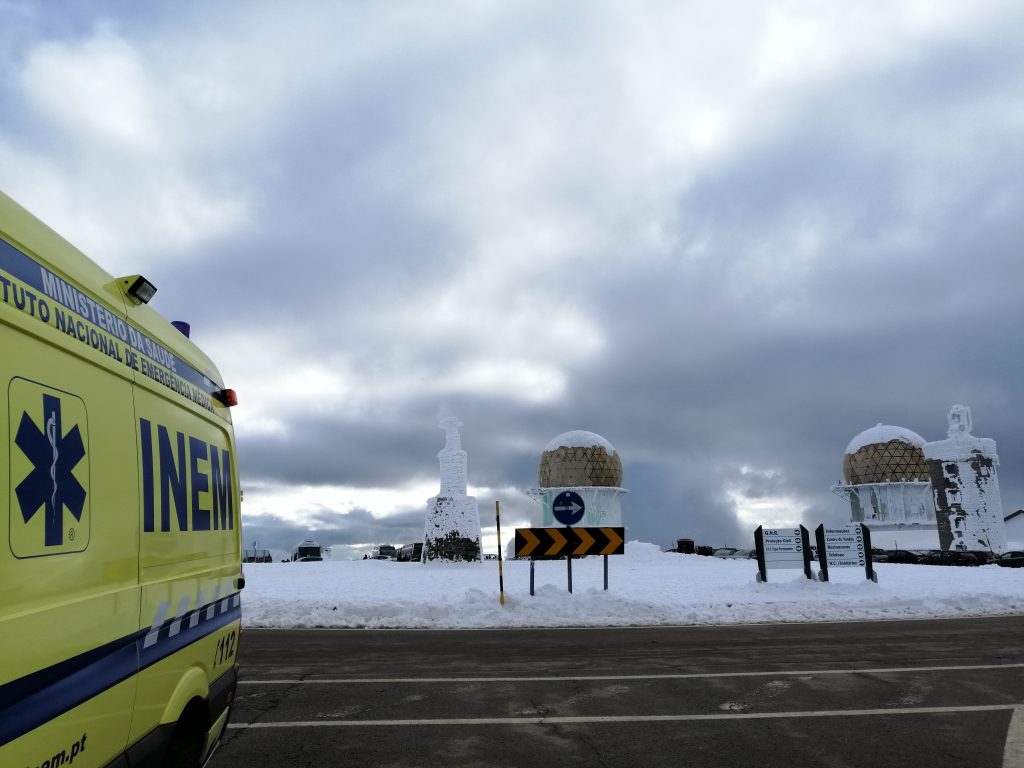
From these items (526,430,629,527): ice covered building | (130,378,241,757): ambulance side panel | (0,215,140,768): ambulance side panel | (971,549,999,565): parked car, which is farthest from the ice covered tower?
(0,215,140,768): ambulance side panel

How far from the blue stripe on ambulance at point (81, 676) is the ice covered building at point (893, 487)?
2089 inches

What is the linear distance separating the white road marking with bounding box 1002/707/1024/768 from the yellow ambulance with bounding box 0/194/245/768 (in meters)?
5.21

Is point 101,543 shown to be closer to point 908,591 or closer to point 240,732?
point 240,732

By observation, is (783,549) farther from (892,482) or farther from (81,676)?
(892,482)

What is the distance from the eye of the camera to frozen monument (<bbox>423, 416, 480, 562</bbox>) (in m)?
33.4

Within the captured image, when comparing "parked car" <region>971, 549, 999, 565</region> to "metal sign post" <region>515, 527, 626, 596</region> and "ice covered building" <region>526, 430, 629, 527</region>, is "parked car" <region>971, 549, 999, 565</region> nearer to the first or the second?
"ice covered building" <region>526, 430, 629, 527</region>

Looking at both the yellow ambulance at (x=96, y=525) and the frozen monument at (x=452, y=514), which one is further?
the frozen monument at (x=452, y=514)

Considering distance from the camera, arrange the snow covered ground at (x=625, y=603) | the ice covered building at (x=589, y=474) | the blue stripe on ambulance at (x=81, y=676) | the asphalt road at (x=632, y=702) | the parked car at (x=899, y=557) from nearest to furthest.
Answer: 1. the blue stripe on ambulance at (x=81, y=676)
2. the asphalt road at (x=632, y=702)
3. the snow covered ground at (x=625, y=603)
4. the parked car at (x=899, y=557)
5. the ice covered building at (x=589, y=474)

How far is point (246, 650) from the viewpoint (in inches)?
382

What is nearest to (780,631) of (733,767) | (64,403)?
(733,767)

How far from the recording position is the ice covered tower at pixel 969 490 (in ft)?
136

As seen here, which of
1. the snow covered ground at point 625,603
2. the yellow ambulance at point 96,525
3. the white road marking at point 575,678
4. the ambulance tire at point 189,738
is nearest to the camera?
the yellow ambulance at point 96,525

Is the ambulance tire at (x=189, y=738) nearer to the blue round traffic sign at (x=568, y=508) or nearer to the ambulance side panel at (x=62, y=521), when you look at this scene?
the ambulance side panel at (x=62, y=521)

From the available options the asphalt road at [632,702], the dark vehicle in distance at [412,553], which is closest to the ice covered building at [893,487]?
the dark vehicle in distance at [412,553]
